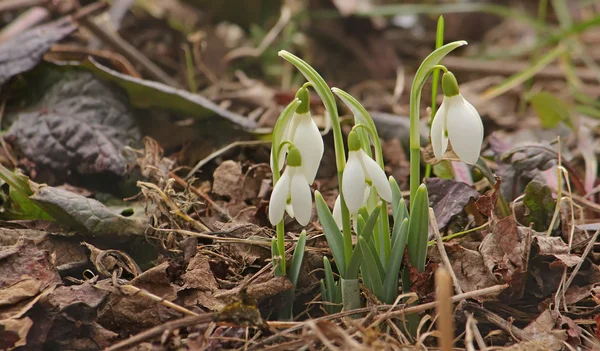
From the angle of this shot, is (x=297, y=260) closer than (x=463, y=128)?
No

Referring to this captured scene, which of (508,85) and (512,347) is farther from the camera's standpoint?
(508,85)

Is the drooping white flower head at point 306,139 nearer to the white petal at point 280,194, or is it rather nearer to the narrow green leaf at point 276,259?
the white petal at point 280,194

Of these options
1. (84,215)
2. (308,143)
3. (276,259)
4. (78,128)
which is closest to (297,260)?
(276,259)

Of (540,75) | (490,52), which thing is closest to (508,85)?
(540,75)

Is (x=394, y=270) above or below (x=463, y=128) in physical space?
below

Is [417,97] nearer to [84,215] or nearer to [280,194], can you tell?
[280,194]

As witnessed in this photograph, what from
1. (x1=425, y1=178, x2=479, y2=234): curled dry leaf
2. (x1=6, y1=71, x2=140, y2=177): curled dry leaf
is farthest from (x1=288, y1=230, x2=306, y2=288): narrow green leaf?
(x1=6, y1=71, x2=140, y2=177): curled dry leaf

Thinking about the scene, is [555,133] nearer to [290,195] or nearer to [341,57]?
[341,57]
